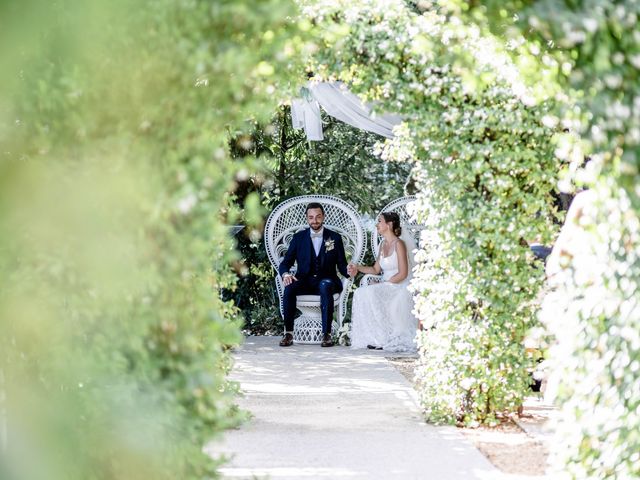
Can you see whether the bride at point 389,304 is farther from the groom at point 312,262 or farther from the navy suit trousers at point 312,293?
the groom at point 312,262

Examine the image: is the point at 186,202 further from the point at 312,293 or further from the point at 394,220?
the point at 312,293

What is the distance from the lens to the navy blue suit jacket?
1182 cm

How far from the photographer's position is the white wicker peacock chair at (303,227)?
12.1 m

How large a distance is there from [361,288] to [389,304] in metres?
0.36

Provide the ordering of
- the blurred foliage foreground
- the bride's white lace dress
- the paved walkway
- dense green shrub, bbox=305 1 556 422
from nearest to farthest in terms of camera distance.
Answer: the blurred foliage foreground, the paved walkway, dense green shrub, bbox=305 1 556 422, the bride's white lace dress

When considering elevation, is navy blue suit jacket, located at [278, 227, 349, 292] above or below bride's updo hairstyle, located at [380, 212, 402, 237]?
below

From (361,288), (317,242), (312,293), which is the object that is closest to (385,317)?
(361,288)

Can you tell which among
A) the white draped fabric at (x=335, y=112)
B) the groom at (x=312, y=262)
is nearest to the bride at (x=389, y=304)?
the groom at (x=312, y=262)

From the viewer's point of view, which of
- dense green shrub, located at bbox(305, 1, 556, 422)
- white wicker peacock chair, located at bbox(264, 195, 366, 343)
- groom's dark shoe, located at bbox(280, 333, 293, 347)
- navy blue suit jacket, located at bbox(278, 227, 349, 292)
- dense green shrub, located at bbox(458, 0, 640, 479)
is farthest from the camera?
white wicker peacock chair, located at bbox(264, 195, 366, 343)

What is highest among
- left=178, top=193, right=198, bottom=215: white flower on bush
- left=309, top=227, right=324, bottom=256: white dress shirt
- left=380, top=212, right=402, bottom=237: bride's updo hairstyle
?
left=380, top=212, right=402, bottom=237: bride's updo hairstyle

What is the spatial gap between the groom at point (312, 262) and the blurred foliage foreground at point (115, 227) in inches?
350

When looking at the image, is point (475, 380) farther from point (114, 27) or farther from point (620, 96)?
point (114, 27)

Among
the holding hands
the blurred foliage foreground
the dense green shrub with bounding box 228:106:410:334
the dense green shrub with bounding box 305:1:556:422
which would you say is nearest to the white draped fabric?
A: the holding hands

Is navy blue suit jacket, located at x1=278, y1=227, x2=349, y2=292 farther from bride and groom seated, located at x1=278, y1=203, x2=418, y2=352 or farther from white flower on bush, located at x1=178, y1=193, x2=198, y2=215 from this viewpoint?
white flower on bush, located at x1=178, y1=193, x2=198, y2=215
